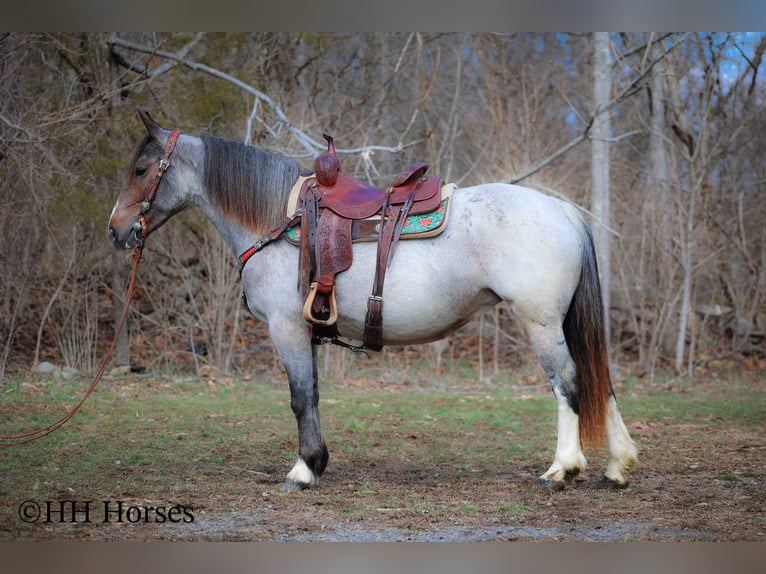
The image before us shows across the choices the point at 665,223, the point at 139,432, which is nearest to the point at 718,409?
the point at 665,223

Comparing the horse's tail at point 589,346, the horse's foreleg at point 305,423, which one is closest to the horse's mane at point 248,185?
the horse's foreleg at point 305,423

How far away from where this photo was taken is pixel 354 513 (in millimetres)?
3992

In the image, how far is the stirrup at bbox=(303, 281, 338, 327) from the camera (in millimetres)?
4383

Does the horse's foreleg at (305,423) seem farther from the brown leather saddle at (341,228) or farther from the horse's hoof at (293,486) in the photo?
the brown leather saddle at (341,228)

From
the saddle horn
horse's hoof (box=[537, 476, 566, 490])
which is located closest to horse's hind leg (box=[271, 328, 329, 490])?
the saddle horn

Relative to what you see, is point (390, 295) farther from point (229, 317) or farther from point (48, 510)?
point (229, 317)

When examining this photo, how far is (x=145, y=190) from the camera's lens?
4.72 meters

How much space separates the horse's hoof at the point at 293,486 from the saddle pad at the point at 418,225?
139cm

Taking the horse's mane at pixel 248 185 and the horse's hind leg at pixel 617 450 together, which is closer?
the horse's hind leg at pixel 617 450

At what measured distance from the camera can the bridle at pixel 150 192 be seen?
468cm

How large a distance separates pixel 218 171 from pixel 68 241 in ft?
16.1

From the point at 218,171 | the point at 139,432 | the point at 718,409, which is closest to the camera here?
the point at 218,171

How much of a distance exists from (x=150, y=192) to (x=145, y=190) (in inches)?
2.2

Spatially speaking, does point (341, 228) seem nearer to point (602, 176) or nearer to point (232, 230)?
point (232, 230)
